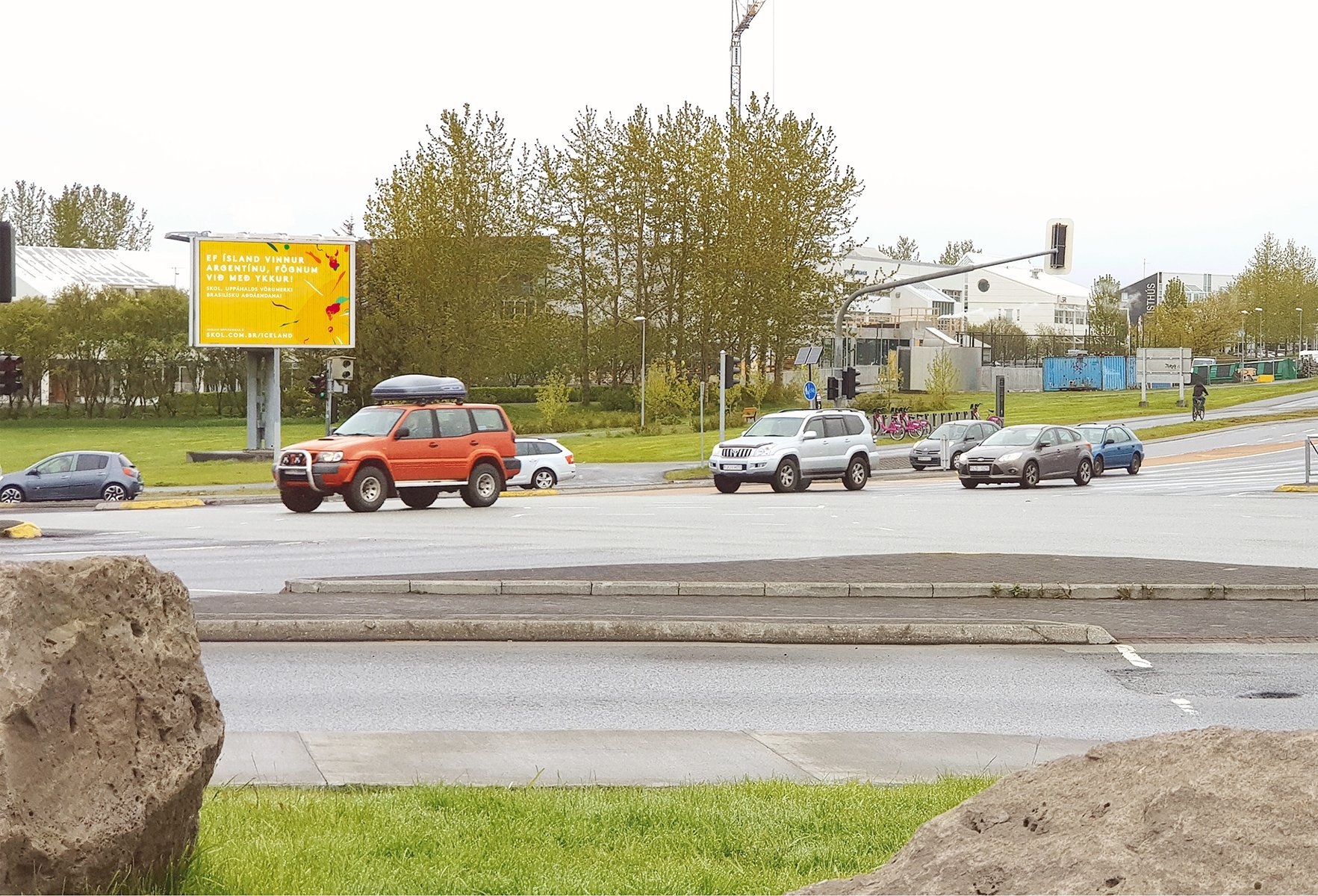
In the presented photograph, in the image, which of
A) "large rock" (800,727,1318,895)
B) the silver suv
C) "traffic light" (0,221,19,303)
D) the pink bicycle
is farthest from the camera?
the pink bicycle

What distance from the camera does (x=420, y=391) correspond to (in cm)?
2906

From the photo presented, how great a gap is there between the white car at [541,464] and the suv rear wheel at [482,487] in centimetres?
1026

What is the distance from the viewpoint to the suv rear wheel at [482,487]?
91.5 feet

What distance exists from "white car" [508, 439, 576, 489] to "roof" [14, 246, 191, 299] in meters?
61.1

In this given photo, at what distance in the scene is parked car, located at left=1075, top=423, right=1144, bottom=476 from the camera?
43.3m

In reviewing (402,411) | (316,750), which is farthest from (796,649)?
(402,411)

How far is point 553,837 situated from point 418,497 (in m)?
23.2

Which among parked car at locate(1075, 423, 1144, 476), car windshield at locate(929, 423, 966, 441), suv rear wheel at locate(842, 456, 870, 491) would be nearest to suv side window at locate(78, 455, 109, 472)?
suv rear wheel at locate(842, 456, 870, 491)

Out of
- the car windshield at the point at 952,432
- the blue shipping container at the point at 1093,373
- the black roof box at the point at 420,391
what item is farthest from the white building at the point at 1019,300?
the black roof box at the point at 420,391

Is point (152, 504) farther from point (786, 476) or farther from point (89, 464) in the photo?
point (786, 476)

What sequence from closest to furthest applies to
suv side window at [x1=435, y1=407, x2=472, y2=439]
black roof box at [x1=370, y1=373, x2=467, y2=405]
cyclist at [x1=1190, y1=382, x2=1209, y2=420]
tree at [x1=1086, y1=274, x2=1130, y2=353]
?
suv side window at [x1=435, y1=407, x2=472, y2=439] < black roof box at [x1=370, y1=373, x2=467, y2=405] < cyclist at [x1=1190, y1=382, x2=1209, y2=420] < tree at [x1=1086, y1=274, x2=1130, y2=353]

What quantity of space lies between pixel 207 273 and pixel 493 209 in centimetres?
2856

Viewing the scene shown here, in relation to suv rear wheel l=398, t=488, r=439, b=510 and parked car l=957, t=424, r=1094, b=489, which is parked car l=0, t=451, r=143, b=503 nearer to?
suv rear wheel l=398, t=488, r=439, b=510

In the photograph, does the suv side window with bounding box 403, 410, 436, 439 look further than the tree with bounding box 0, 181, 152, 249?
No
